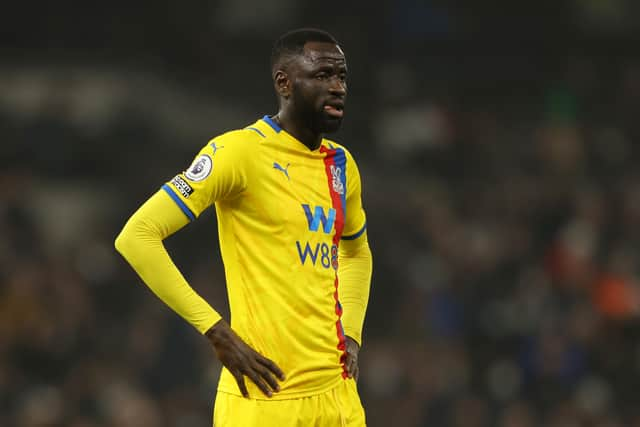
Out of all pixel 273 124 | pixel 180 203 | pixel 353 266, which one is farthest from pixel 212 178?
pixel 353 266

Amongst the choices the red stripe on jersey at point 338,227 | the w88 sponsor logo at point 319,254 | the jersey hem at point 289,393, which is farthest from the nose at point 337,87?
the jersey hem at point 289,393

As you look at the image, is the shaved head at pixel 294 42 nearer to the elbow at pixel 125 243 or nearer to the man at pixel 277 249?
the man at pixel 277 249

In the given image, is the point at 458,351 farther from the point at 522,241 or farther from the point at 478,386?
the point at 522,241

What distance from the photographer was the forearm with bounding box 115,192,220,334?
13.6 ft

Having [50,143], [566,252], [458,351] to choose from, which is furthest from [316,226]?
[50,143]

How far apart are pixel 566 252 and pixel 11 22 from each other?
20.4 ft

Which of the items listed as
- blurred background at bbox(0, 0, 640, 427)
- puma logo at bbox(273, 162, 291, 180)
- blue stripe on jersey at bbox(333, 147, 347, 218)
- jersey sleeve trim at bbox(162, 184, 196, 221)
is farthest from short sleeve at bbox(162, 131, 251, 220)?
blurred background at bbox(0, 0, 640, 427)

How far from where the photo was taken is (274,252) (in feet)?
14.4

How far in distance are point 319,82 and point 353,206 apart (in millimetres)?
634

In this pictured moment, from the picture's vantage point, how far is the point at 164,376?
9.16 meters

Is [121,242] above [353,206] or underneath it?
underneath

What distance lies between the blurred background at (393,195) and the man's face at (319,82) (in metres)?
4.81

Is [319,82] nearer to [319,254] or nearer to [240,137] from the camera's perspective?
[240,137]

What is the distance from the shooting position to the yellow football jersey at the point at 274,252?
4352 millimetres
